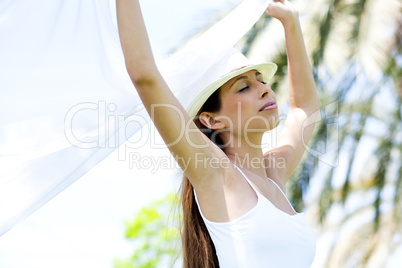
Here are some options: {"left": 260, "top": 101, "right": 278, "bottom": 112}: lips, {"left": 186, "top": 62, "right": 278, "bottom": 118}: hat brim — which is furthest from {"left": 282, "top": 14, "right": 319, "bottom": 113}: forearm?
{"left": 260, "top": 101, "right": 278, "bottom": 112}: lips

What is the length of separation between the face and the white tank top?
326 millimetres

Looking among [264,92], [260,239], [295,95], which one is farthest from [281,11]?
[260,239]

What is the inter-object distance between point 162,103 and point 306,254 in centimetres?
87

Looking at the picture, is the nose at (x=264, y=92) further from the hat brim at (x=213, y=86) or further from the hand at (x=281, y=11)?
the hand at (x=281, y=11)

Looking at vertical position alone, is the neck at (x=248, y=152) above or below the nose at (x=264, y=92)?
below

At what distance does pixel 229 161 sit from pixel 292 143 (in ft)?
2.43

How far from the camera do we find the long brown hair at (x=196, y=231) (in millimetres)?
2582

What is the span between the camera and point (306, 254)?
2447mm

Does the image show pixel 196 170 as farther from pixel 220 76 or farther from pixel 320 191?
pixel 320 191

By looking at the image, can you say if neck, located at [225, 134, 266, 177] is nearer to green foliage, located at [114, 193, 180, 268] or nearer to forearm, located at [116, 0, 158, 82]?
forearm, located at [116, 0, 158, 82]

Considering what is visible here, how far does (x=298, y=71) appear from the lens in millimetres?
3117

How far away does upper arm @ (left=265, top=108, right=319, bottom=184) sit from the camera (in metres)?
2.95

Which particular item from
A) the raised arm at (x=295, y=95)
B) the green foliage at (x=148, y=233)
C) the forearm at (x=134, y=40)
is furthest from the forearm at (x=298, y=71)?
the green foliage at (x=148, y=233)

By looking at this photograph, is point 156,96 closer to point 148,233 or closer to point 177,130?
point 177,130
